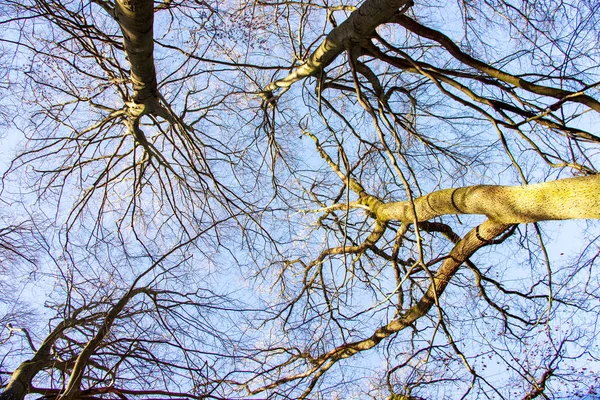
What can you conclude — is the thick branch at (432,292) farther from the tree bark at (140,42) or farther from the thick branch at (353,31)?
the tree bark at (140,42)

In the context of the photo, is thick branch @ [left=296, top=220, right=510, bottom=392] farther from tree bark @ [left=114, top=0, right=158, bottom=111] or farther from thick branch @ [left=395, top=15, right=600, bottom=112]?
tree bark @ [left=114, top=0, right=158, bottom=111]

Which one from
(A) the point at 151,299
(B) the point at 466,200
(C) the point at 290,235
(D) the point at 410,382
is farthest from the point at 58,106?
(D) the point at 410,382

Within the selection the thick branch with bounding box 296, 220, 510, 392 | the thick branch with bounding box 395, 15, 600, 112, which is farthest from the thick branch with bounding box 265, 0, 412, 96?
the thick branch with bounding box 296, 220, 510, 392

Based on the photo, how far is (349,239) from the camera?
16.0 feet

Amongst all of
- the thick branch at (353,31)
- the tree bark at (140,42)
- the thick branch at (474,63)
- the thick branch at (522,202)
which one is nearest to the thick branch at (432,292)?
the thick branch at (522,202)

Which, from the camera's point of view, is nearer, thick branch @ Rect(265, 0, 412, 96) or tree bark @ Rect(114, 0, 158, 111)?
tree bark @ Rect(114, 0, 158, 111)

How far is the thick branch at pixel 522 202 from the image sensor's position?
214 centimetres

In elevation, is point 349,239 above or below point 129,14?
above

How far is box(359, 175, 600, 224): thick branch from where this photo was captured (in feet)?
7.04

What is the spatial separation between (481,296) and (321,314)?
172cm

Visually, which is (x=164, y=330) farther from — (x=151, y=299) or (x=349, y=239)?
(x=349, y=239)

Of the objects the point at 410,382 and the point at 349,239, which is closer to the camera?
the point at 410,382

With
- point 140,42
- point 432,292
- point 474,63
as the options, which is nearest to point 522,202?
point 474,63

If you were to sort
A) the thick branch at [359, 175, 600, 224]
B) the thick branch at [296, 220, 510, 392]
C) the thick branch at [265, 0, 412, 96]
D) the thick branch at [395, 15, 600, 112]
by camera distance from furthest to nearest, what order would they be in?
1. the thick branch at [296, 220, 510, 392]
2. the thick branch at [395, 15, 600, 112]
3. the thick branch at [265, 0, 412, 96]
4. the thick branch at [359, 175, 600, 224]
